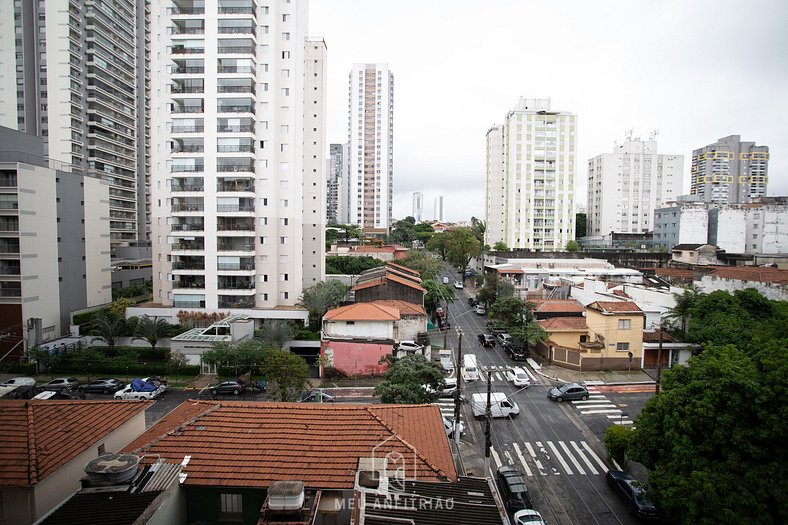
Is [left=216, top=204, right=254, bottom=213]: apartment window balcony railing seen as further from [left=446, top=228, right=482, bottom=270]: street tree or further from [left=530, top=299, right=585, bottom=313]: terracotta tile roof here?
[left=446, top=228, right=482, bottom=270]: street tree

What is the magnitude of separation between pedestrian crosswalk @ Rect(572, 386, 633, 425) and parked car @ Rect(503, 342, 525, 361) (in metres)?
6.08

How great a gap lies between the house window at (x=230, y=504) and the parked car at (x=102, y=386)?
20.2m

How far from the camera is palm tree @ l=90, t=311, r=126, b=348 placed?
30266mm

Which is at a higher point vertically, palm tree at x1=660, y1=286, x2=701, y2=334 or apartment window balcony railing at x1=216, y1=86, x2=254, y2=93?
apartment window balcony railing at x1=216, y1=86, x2=254, y2=93

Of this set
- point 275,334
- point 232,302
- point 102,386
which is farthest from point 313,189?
point 102,386

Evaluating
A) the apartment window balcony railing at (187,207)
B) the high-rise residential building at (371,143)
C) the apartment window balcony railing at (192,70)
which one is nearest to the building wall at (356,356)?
the apartment window balcony railing at (187,207)

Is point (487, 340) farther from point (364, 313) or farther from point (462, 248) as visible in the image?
point (462, 248)

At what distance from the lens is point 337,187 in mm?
140625

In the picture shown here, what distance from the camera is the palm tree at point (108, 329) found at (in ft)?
99.3

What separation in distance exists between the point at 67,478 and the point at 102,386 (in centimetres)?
1743

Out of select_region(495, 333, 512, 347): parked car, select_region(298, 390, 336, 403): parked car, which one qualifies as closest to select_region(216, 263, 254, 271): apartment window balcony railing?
select_region(298, 390, 336, 403): parked car

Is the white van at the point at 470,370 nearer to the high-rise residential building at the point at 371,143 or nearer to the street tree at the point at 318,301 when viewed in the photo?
the street tree at the point at 318,301

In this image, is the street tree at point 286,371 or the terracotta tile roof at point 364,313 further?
the terracotta tile roof at point 364,313

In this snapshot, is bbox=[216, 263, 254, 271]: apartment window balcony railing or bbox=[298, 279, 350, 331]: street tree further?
bbox=[216, 263, 254, 271]: apartment window balcony railing
